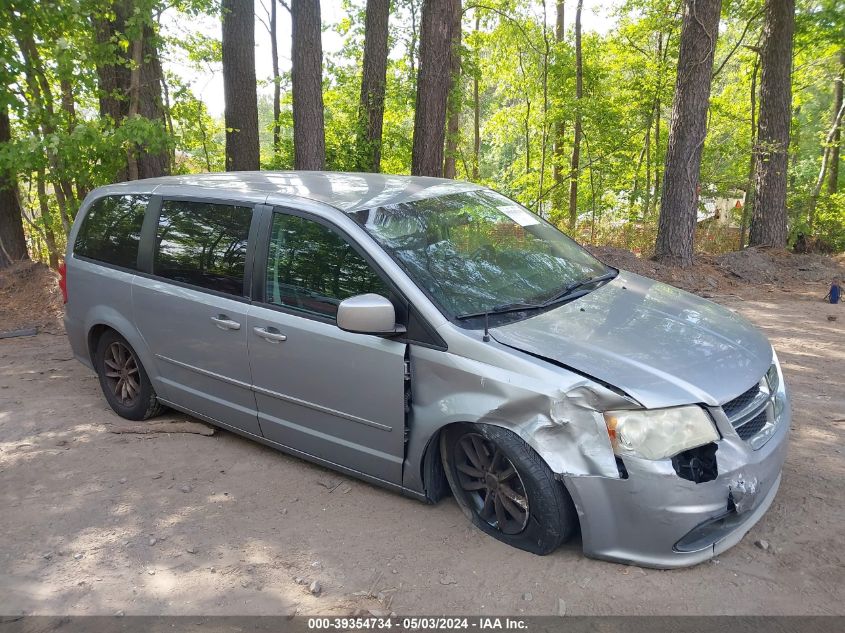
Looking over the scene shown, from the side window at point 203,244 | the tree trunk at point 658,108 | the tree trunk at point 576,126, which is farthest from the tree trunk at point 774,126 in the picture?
the side window at point 203,244

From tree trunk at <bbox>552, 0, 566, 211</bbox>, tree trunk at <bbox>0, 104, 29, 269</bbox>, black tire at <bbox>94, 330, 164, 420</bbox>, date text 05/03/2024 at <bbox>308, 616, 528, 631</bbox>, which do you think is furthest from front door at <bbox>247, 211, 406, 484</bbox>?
tree trunk at <bbox>552, 0, 566, 211</bbox>

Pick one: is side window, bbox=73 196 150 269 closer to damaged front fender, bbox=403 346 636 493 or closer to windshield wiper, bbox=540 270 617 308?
damaged front fender, bbox=403 346 636 493

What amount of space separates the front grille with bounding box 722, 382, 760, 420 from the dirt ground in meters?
0.73

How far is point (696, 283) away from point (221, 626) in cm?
838

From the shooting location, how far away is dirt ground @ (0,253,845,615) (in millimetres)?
3018

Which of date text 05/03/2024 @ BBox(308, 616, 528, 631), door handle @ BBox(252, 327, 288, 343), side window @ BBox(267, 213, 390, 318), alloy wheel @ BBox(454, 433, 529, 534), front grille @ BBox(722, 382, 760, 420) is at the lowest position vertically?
date text 05/03/2024 @ BBox(308, 616, 528, 631)

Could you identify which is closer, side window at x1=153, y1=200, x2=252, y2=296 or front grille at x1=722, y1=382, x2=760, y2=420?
front grille at x1=722, y1=382, x2=760, y2=420

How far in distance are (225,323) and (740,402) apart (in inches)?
116

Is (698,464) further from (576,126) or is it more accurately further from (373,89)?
(576,126)

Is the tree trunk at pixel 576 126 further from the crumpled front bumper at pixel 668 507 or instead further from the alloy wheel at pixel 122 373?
the crumpled front bumper at pixel 668 507

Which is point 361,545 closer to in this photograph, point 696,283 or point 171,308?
point 171,308

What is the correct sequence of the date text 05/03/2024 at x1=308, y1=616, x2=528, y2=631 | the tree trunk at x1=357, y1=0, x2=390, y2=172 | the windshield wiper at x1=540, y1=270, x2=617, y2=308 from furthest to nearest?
the tree trunk at x1=357, y1=0, x2=390, y2=172 < the windshield wiper at x1=540, y1=270, x2=617, y2=308 < the date text 05/03/2024 at x1=308, y1=616, x2=528, y2=631

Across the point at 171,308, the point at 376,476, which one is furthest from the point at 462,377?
the point at 171,308

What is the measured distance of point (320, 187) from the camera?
437 centimetres
